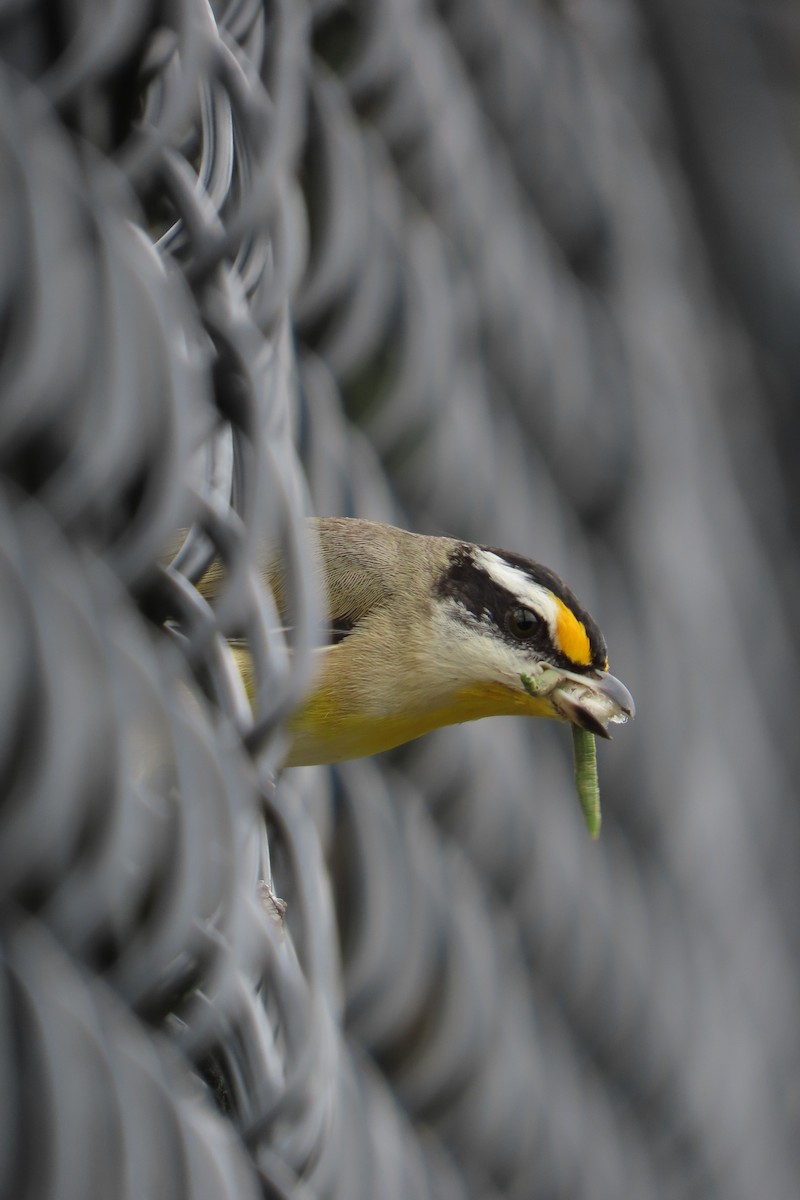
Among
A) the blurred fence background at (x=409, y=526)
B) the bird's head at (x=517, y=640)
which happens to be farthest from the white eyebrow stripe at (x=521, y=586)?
the blurred fence background at (x=409, y=526)

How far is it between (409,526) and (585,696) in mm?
566

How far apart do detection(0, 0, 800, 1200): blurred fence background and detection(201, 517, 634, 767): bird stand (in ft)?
0.29

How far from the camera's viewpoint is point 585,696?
1562 mm

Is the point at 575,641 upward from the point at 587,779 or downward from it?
upward

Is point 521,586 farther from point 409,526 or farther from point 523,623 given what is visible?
point 409,526

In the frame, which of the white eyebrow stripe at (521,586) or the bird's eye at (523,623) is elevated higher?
the white eyebrow stripe at (521,586)

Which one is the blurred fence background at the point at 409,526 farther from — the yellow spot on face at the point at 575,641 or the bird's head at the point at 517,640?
the yellow spot on face at the point at 575,641

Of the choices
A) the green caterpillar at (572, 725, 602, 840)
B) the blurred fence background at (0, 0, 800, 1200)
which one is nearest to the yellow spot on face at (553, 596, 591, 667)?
the green caterpillar at (572, 725, 602, 840)

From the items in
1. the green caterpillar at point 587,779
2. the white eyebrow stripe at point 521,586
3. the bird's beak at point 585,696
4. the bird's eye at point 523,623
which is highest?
the white eyebrow stripe at point 521,586

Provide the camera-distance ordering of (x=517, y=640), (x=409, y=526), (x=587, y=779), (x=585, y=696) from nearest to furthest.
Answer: (x=587, y=779) < (x=585, y=696) < (x=517, y=640) < (x=409, y=526)

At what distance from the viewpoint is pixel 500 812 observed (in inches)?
87.8

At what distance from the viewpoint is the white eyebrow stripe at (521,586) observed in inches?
65.5

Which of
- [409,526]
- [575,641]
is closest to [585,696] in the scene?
[575,641]

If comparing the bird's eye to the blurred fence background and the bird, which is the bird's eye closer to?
the bird
